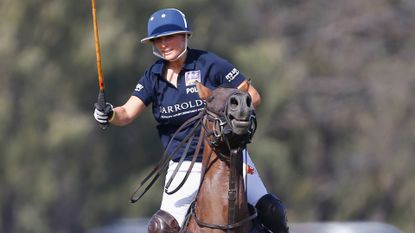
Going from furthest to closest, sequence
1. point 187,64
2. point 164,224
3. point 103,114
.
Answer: point 187,64 → point 103,114 → point 164,224

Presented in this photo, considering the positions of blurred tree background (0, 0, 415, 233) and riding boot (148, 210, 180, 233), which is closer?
riding boot (148, 210, 180, 233)

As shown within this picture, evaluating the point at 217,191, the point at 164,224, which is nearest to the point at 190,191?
the point at 164,224

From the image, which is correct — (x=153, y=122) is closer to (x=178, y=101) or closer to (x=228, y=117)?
(x=178, y=101)

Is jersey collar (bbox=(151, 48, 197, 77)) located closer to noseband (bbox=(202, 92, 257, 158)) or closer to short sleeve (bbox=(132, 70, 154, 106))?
short sleeve (bbox=(132, 70, 154, 106))

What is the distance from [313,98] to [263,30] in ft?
9.04

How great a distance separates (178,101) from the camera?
8164 millimetres

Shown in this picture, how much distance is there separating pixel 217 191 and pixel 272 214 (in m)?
0.58

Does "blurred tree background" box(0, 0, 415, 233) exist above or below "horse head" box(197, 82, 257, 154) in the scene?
below

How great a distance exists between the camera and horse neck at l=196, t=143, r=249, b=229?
7574 mm

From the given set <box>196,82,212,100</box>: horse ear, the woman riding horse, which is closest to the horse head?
<box>196,82,212,100</box>: horse ear

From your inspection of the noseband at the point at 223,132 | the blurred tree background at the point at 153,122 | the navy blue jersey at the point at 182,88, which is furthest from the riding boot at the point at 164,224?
the blurred tree background at the point at 153,122

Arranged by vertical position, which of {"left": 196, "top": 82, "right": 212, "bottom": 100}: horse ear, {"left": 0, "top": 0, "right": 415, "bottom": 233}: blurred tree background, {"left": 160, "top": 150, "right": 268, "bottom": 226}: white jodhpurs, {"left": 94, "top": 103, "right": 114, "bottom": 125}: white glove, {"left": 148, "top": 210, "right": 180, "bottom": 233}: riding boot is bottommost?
{"left": 0, "top": 0, "right": 415, "bottom": 233}: blurred tree background

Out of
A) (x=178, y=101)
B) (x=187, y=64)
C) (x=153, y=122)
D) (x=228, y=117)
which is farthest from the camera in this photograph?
(x=153, y=122)

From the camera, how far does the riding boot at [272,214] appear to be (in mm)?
8016
